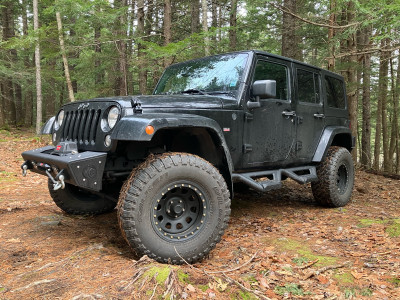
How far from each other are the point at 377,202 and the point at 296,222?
8.00 feet

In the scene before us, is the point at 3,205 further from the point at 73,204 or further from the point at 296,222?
the point at 296,222

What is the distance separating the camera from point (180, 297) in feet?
6.75

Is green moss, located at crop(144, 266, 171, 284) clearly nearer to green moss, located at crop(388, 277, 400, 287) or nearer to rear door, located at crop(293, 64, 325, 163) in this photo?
green moss, located at crop(388, 277, 400, 287)

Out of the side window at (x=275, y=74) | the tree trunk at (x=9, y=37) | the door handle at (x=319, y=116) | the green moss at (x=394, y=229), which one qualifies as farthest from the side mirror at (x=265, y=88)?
the tree trunk at (x=9, y=37)

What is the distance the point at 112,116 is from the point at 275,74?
2400mm

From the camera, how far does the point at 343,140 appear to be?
568 centimetres

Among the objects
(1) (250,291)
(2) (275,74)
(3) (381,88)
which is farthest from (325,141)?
(3) (381,88)


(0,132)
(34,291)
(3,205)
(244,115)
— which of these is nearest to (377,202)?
(244,115)

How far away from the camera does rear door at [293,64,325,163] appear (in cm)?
452

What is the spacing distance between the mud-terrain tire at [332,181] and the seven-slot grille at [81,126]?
3.57 m

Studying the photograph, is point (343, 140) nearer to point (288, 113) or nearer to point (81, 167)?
point (288, 113)

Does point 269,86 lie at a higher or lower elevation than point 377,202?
higher

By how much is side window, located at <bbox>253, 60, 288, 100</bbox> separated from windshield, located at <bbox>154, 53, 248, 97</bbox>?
24 centimetres

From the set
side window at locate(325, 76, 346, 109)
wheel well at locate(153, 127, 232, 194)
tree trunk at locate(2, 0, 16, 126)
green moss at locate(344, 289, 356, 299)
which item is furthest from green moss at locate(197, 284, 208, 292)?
tree trunk at locate(2, 0, 16, 126)
